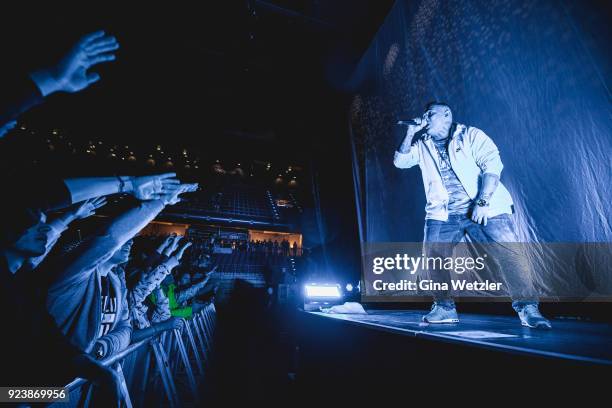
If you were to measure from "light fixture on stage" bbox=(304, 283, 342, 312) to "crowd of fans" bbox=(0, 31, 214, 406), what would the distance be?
1.83 metres

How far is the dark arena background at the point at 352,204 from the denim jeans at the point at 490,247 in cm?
2

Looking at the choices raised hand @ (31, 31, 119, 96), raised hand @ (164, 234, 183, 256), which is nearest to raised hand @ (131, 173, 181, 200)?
raised hand @ (31, 31, 119, 96)

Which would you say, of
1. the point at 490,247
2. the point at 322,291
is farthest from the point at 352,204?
the point at 490,247

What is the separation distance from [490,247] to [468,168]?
0.63 metres

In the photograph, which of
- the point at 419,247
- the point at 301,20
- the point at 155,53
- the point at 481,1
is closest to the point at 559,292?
the point at 419,247

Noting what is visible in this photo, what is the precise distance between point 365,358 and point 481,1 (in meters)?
3.79

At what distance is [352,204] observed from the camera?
6746mm

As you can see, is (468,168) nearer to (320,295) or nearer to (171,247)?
(320,295)

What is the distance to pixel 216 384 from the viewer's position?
9.16ft

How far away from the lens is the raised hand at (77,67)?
1.02 m

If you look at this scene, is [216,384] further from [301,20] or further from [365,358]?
[301,20]

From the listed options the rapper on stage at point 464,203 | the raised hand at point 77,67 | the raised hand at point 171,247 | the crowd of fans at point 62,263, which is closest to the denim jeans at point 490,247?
the rapper on stage at point 464,203

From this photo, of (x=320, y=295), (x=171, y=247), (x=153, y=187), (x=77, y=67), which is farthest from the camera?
(x=320, y=295)

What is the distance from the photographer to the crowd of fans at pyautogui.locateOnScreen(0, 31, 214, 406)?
0.70m
